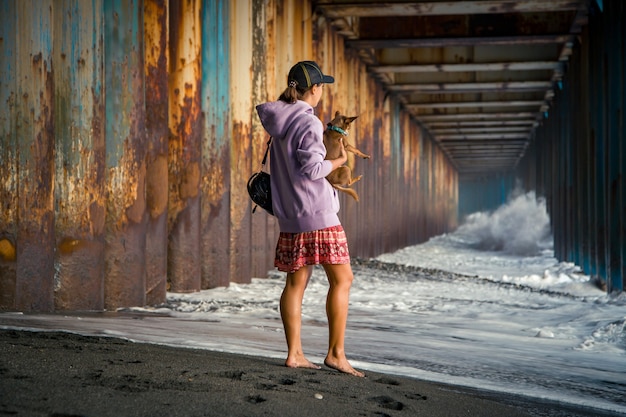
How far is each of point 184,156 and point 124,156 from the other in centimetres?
140

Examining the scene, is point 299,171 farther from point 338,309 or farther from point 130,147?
point 130,147

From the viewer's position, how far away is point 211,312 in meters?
6.93

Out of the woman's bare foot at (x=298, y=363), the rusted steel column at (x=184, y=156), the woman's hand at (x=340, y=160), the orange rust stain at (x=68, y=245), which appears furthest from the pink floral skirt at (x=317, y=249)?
the rusted steel column at (x=184, y=156)

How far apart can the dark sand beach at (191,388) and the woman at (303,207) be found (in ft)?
0.84

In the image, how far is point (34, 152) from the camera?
5.79 meters

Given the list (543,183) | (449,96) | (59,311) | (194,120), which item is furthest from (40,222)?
(543,183)

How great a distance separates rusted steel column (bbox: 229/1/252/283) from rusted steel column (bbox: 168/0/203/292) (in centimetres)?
122

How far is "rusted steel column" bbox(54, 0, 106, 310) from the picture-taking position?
6.07m

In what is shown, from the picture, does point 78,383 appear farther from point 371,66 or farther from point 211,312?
point 371,66

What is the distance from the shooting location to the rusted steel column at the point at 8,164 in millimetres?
5664

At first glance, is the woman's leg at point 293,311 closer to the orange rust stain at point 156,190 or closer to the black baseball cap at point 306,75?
the black baseball cap at point 306,75

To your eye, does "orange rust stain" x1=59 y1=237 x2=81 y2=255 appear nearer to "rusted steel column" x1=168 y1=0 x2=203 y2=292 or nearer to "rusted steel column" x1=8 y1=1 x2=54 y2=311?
"rusted steel column" x1=8 y1=1 x2=54 y2=311

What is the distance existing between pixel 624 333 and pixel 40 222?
416 centimetres

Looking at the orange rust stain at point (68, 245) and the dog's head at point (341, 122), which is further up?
the dog's head at point (341, 122)
